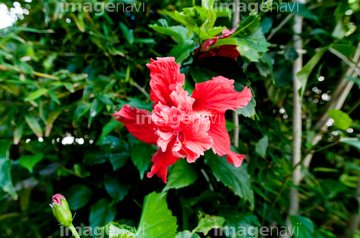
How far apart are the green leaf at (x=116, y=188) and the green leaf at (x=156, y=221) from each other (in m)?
0.23

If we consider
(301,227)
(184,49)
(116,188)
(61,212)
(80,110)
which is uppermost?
(184,49)

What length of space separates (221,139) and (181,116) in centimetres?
8

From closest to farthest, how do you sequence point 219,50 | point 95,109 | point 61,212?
1. point 61,212
2. point 219,50
3. point 95,109

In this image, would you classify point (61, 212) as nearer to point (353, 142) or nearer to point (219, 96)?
point (219, 96)

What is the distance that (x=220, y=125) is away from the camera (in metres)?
0.32

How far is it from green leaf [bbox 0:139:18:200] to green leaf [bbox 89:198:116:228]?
9.6 inches

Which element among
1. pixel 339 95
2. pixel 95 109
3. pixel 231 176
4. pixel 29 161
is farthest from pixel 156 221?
pixel 339 95

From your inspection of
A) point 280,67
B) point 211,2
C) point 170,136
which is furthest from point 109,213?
point 280,67

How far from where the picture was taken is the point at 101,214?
1.90ft

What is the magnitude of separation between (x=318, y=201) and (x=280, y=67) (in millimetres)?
514

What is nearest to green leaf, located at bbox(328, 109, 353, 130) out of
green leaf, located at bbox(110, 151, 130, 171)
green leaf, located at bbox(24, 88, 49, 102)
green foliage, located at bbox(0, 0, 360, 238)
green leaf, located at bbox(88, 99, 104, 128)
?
green foliage, located at bbox(0, 0, 360, 238)

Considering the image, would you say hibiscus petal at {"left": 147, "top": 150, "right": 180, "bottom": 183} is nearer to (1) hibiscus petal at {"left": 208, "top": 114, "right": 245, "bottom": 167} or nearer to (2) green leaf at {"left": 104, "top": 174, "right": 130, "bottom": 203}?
(1) hibiscus petal at {"left": 208, "top": 114, "right": 245, "bottom": 167}

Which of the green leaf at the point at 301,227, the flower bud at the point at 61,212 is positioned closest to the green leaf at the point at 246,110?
the flower bud at the point at 61,212

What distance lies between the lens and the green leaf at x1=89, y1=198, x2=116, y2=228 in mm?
562
